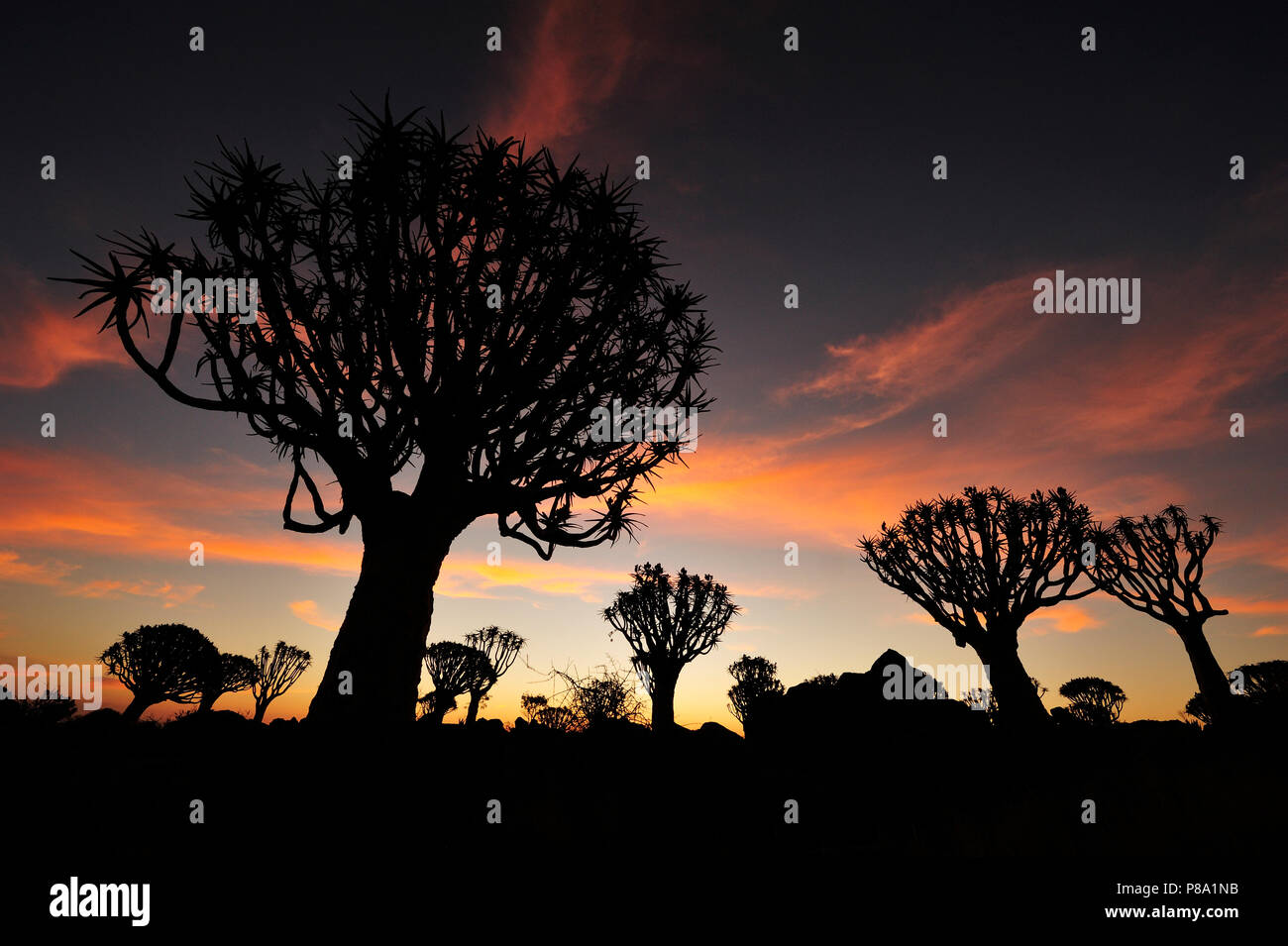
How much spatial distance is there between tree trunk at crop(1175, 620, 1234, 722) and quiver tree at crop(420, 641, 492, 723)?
982 inches

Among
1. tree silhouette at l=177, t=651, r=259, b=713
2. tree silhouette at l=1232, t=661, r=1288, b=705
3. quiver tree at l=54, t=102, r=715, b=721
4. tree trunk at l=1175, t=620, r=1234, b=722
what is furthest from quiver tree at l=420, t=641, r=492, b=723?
tree silhouette at l=1232, t=661, r=1288, b=705

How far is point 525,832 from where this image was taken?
187 inches

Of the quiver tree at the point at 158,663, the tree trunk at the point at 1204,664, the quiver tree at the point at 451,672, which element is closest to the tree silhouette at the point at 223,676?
the quiver tree at the point at 158,663

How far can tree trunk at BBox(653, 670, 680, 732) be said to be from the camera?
1764 cm

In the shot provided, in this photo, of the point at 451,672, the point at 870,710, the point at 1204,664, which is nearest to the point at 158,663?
the point at 451,672

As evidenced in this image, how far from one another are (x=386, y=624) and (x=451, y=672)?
64.3ft

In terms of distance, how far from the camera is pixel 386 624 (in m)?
5.91

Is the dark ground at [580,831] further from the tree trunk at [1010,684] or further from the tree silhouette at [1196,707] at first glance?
the tree silhouette at [1196,707]

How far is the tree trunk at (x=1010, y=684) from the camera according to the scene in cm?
1438

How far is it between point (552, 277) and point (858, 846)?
7414 millimetres

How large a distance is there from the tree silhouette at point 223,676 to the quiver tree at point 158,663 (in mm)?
209

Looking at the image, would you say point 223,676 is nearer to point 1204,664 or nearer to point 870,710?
point 870,710
